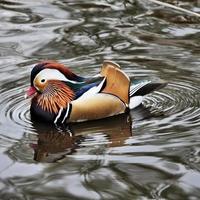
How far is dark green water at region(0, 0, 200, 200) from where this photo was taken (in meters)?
5.66

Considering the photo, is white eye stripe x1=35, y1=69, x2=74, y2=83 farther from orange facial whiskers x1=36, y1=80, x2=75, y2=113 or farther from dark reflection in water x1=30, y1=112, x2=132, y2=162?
dark reflection in water x1=30, y1=112, x2=132, y2=162

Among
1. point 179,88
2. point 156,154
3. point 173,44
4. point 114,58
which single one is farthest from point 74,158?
point 173,44

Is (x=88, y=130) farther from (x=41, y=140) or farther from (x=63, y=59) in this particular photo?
(x=63, y=59)

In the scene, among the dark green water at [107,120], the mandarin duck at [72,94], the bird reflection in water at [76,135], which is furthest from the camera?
the mandarin duck at [72,94]

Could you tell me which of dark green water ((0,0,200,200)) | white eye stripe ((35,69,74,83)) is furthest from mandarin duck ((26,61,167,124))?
dark green water ((0,0,200,200))

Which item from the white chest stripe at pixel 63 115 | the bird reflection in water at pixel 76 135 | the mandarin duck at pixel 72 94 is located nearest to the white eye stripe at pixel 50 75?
the mandarin duck at pixel 72 94

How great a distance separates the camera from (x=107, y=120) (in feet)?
22.7

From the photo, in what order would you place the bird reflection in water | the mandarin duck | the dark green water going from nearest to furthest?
the dark green water, the bird reflection in water, the mandarin duck

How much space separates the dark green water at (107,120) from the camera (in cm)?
566

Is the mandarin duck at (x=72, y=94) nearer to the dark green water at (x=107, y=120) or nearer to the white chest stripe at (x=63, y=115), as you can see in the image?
the white chest stripe at (x=63, y=115)

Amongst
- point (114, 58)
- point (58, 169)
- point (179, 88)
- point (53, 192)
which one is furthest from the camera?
point (114, 58)

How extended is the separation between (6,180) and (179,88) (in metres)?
2.42

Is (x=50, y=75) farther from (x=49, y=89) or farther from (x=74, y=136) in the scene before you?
(x=74, y=136)

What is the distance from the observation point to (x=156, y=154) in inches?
241
